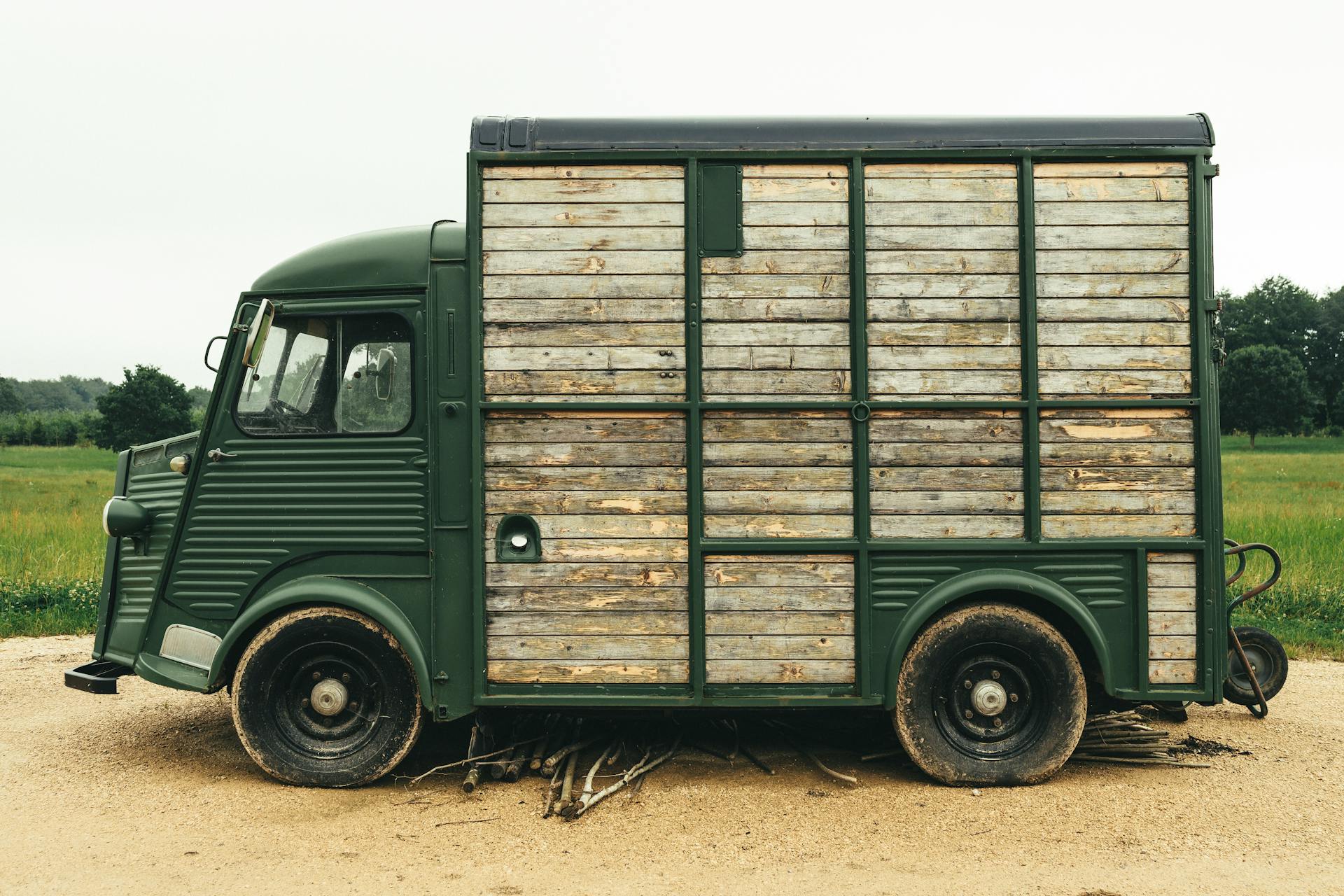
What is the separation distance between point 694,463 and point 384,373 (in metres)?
1.77

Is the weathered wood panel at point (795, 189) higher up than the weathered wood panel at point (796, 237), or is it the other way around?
the weathered wood panel at point (795, 189)

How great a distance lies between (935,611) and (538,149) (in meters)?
3.22

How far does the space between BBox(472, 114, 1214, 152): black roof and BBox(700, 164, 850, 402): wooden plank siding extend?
236 mm

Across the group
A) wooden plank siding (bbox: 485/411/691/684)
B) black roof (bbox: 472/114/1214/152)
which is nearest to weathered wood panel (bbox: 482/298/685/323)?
wooden plank siding (bbox: 485/411/691/684)

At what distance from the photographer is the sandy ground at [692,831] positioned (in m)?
4.09

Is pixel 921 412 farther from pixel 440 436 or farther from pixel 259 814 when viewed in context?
pixel 259 814

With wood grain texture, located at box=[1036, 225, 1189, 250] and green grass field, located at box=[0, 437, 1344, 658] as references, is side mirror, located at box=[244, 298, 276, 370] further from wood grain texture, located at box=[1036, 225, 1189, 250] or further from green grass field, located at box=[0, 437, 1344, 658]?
green grass field, located at box=[0, 437, 1344, 658]

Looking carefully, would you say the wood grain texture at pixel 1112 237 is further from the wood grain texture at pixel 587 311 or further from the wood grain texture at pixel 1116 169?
the wood grain texture at pixel 587 311

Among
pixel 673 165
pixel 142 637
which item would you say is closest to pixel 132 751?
pixel 142 637

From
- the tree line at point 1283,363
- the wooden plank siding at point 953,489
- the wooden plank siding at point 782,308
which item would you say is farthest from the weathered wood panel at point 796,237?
the tree line at point 1283,363

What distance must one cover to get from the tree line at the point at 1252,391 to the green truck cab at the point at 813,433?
29554mm

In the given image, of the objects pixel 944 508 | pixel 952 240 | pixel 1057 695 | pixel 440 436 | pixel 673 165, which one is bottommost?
pixel 1057 695

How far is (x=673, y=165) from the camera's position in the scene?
505 cm

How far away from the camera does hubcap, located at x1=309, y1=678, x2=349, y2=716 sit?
203 inches
